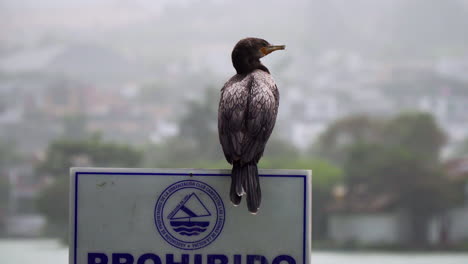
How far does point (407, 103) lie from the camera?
96.1ft

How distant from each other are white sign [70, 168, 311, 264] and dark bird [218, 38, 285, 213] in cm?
7

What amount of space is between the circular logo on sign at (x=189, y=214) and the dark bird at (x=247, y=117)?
0.09 metres

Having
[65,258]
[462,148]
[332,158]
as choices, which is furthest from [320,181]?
[65,258]

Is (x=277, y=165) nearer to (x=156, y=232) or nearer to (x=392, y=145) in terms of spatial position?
(x=392, y=145)

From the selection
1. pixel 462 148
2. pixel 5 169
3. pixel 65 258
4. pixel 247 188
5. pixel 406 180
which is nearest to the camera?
pixel 247 188

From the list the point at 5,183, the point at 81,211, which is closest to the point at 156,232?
the point at 81,211

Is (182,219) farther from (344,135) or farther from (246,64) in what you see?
(344,135)

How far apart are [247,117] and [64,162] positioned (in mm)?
18884

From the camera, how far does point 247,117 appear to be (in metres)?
2.90

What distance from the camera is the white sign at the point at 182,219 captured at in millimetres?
2666

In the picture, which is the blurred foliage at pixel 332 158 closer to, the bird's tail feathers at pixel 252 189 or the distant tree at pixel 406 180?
the distant tree at pixel 406 180

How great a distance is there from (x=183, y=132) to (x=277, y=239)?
23.6m

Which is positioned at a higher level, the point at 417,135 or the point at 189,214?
the point at 417,135

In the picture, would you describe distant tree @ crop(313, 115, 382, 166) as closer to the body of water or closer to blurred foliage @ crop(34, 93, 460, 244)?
blurred foliage @ crop(34, 93, 460, 244)
